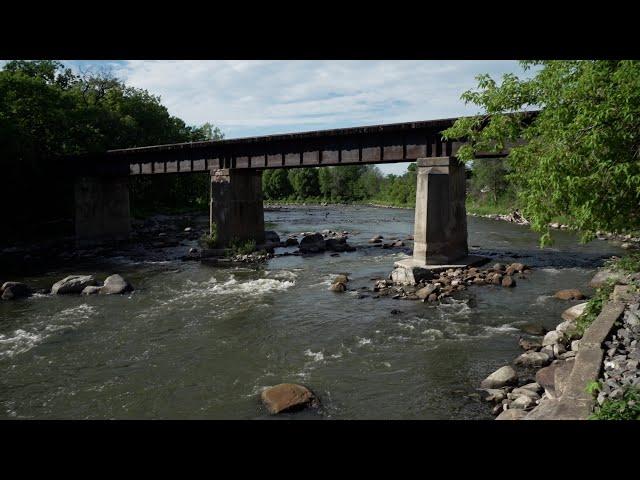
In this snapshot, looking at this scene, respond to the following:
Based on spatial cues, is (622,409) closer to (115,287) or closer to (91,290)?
(115,287)

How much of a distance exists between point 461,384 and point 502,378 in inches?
36.0

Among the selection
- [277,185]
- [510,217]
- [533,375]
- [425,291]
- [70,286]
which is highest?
[277,185]

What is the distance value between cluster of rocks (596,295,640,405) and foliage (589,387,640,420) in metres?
0.18

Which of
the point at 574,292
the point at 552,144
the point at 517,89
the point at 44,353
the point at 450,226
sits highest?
the point at 517,89

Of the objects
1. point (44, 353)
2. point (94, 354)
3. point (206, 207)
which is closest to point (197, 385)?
point (94, 354)

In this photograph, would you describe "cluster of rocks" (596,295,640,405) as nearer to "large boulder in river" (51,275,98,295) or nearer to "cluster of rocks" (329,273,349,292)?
"cluster of rocks" (329,273,349,292)

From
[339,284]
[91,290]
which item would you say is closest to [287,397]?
[339,284]

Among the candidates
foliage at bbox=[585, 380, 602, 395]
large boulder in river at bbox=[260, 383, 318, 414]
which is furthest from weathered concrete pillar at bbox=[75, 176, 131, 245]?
foliage at bbox=[585, 380, 602, 395]

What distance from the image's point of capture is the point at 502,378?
9.91 metres

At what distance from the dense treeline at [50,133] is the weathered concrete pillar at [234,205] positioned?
50.5ft

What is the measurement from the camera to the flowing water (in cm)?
991

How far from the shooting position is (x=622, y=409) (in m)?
5.59

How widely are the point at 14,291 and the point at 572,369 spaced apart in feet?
70.1
